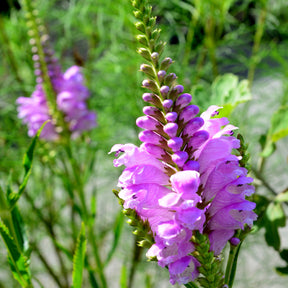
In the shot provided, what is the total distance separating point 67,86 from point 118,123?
0.44 feet

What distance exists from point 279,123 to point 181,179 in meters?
0.18

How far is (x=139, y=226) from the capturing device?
0.54ft

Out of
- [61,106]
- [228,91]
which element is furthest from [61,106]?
[228,91]

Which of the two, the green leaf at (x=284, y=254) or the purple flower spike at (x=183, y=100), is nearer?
the purple flower spike at (x=183, y=100)

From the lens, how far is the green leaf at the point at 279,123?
303 millimetres

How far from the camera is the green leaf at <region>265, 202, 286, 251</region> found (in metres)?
0.29

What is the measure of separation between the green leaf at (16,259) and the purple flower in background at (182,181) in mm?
73

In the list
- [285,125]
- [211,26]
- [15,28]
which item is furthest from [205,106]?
[15,28]

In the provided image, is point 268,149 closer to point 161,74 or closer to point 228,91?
point 228,91

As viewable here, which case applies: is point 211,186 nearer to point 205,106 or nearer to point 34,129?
point 205,106

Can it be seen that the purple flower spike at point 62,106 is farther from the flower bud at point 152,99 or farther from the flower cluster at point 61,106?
the flower bud at point 152,99

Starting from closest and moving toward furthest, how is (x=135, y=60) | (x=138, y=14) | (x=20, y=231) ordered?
1. (x=138, y=14)
2. (x=20, y=231)
3. (x=135, y=60)

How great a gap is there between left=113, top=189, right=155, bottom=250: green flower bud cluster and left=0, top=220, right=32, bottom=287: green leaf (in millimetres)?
73

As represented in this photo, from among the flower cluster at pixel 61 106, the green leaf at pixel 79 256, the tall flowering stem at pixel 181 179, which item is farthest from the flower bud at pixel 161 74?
the flower cluster at pixel 61 106
